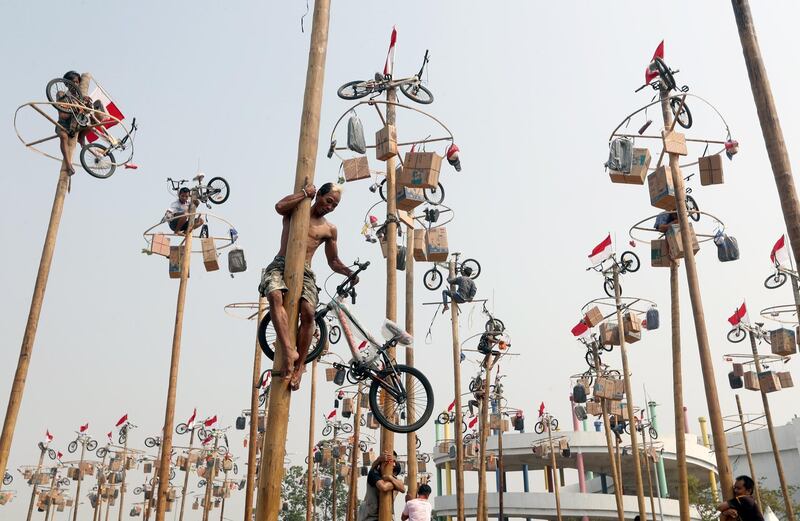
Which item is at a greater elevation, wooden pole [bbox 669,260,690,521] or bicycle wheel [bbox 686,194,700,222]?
bicycle wheel [bbox 686,194,700,222]

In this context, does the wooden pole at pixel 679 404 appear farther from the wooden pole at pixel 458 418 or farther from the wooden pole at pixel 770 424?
the wooden pole at pixel 770 424

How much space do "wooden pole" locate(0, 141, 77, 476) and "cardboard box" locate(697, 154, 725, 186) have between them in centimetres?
1141

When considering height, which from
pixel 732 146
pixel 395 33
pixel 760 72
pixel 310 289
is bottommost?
pixel 310 289

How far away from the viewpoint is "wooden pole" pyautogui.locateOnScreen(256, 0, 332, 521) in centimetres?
489

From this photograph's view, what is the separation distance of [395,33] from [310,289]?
33.2ft

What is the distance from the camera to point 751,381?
76.1 feet

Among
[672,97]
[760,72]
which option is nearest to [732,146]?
[672,97]

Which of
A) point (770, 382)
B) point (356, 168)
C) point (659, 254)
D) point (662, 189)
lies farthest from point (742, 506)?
point (770, 382)

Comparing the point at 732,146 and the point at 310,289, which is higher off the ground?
the point at 732,146

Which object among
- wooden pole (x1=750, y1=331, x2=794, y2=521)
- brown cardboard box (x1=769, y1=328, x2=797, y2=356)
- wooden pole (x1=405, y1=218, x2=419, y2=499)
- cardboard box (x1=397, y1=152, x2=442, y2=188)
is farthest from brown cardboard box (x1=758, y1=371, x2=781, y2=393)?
cardboard box (x1=397, y1=152, x2=442, y2=188)

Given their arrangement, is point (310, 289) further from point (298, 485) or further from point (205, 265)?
point (298, 485)

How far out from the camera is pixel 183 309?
15172 millimetres

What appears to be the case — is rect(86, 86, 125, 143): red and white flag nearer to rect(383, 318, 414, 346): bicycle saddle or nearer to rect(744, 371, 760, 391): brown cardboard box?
rect(383, 318, 414, 346): bicycle saddle

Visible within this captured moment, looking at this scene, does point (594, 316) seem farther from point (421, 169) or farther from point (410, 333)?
point (421, 169)
